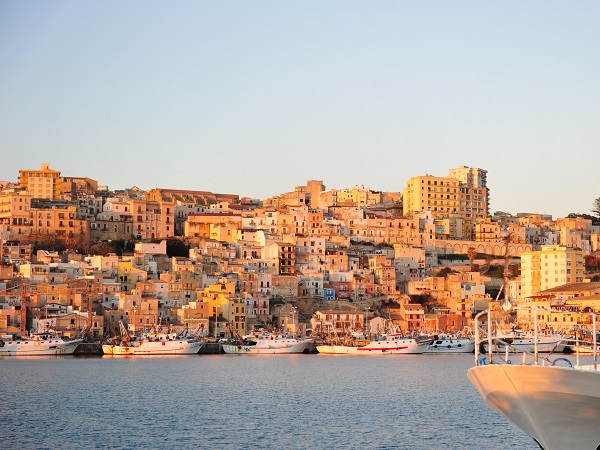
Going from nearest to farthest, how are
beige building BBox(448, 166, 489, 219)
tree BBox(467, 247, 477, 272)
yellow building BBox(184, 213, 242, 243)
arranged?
yellow building BBox(184, 213, 242, 243)
tree BBox(467, 247, 477, 272)
beige building BBox(448, 166, 489, 219)

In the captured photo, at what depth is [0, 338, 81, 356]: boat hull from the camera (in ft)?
274

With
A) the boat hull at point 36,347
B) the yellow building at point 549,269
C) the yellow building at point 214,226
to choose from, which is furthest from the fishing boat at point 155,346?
the yellow building at point 549,269

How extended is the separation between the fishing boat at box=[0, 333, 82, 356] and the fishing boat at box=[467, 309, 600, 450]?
2477 inches

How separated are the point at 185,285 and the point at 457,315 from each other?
25.5m

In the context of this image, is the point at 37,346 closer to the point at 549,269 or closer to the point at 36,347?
the point at 36,347

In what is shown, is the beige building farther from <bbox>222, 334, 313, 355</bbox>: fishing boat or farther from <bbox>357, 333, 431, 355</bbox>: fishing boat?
<bbox>222, 334, 313, 355</bbox>: fishing boat

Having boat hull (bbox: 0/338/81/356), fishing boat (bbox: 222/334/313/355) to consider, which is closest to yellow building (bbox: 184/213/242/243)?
fishing boat (bbox: 222/334/313/355)

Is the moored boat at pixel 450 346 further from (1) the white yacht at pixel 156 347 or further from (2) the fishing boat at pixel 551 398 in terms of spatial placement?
(2) the fishing boat at pixel 551 398

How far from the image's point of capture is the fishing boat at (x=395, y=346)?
3546 inches

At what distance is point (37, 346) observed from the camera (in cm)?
8369

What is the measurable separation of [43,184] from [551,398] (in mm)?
107613

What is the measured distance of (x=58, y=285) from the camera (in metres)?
94.7

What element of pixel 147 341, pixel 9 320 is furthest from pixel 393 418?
pixel 9 320

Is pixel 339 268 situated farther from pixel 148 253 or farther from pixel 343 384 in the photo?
pixel 343 384
